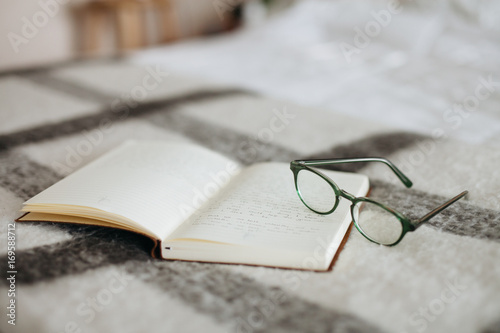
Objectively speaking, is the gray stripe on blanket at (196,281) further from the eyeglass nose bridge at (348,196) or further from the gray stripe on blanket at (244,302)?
the eyeglass nose bridge at (348,196)

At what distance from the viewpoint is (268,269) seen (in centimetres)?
47

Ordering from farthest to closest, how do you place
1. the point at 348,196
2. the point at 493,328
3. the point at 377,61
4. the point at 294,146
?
1. the point at 377,61
2. the point at 294,146
3. the point at 348,196
4. the point at 493,328

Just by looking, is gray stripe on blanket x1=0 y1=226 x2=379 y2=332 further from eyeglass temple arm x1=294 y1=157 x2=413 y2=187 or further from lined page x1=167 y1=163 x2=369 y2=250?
eyeglass temple arm x1=294 y1=157 x2=413 y2=187

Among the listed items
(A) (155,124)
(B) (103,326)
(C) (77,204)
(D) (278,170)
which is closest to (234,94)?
(A) (155,124)

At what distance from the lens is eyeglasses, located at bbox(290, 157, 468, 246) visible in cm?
49

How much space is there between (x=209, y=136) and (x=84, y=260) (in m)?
→ 0.41

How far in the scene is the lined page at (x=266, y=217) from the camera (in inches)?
19.1

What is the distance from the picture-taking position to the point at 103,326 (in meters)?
0.40

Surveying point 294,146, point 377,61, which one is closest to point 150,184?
point 294,146

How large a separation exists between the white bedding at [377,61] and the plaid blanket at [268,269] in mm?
245

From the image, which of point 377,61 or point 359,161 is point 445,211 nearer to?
point 359,161

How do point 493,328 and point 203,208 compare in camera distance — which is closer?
point 493,328

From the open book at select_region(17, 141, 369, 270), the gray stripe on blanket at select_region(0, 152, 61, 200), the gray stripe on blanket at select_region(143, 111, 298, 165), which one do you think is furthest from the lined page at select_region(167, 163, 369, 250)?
the gray stripe on blanket at select_region(0, 152, 61, 200)

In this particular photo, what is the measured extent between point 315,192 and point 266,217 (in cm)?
7
